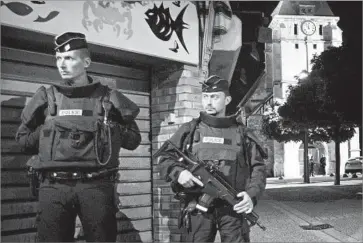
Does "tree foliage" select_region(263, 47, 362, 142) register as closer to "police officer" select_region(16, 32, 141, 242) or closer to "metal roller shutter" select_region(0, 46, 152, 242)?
"metal roller shutter" select_region(0, 46, 152, 242)

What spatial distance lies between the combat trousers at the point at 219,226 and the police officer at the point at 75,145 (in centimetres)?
68

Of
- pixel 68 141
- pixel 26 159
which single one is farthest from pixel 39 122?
pixel 26 159

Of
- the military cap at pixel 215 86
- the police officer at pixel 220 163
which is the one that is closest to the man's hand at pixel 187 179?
the police officer at pixel 220 163

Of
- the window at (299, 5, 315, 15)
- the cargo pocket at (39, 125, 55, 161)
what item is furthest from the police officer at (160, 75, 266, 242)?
the window at (299, 5, 315, 15)

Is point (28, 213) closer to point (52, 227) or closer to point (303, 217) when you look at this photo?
point (52, 227)

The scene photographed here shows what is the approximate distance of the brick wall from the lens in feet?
18.1

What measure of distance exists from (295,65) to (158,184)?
56498mm

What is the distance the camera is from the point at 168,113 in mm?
5621

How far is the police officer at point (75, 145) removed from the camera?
3.19 metres

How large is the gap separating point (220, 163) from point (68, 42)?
5.27 ft

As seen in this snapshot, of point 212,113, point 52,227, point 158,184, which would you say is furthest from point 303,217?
point 52,227

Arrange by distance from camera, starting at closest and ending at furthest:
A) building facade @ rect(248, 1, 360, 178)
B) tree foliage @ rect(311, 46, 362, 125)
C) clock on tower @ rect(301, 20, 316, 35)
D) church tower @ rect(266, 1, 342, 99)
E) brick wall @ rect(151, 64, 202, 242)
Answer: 1. brick wall @ rect(151, 64, 202, 242)
2. tree foliage @ rect(311, 46, 362, 125)
3. building facade @ rect(248, 1, 360, 178)
4. church tower @ rect(266, 1, 342, 99)
5. clock on tower @ rect(301, 20, 316, 35)

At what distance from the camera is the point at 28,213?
441cm

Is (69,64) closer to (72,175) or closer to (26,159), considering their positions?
(72,175)
